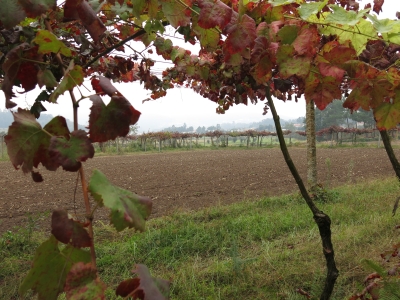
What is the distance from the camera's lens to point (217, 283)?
3.09m

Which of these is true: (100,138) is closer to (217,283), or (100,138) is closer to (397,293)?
(397,293)

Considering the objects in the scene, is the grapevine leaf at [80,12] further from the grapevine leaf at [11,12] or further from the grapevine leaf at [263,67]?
the grapevine leaf at [263,67]

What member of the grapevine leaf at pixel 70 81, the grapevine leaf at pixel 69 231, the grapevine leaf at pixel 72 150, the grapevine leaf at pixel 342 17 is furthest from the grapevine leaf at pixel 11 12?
the grapevine leaf at pixel 342 17

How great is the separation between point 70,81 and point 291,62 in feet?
1.93

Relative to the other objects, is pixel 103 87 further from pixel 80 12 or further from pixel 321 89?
pixel 321 89

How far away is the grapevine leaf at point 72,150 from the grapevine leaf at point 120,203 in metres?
0.03

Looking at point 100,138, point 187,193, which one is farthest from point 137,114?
point 187,193

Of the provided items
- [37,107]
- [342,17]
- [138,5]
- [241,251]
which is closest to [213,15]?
[138,5]

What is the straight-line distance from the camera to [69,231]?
1.47 ft

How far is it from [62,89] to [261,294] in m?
2.83

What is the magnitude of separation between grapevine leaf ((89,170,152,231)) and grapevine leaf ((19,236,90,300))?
11 cm

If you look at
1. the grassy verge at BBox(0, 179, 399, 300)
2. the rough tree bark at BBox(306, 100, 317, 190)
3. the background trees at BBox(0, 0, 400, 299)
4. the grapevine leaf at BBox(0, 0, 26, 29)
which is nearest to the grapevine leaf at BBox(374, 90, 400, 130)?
the background trees at BBox(0, 0, 400, 299)

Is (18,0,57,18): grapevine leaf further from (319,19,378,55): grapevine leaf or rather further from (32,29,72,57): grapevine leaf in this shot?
(319,19,378,55): grapevine leaf

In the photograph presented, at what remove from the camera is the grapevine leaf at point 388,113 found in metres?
0.98
